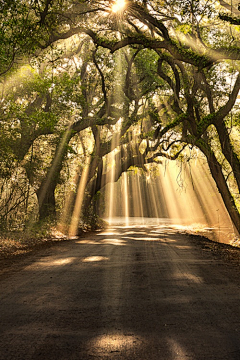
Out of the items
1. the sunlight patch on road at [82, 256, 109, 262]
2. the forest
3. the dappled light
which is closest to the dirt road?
the dappled light

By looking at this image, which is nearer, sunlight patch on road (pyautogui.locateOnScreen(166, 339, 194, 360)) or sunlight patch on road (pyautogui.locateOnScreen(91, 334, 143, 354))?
sunlight patch on road (pyautogui.locateOnScreen(166, 339, 194, 360))

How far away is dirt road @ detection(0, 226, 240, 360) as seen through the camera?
10.6 feet

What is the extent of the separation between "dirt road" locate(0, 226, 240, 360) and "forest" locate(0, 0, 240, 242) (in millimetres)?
5826

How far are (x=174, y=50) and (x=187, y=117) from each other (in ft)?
11.5

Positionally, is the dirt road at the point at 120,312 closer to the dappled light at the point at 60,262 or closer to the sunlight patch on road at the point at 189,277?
the sunlight patch on road at the point at 189,277

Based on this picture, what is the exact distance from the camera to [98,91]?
Result: 23062mm

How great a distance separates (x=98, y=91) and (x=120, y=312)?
20188 mm

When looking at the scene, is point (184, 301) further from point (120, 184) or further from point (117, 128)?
point (120, 184)

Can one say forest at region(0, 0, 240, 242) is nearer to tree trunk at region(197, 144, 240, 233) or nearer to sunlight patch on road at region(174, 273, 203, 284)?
tree trunk at region(197, 144, 240, 233)

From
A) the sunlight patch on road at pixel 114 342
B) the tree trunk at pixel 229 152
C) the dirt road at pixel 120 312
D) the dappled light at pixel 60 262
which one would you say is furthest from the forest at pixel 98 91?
the sunlight patch on road at pixel 114 342

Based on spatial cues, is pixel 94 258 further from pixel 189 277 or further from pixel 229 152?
pixel 229 152

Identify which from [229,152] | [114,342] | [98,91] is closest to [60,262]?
[114,342]

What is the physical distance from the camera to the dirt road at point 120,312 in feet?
10.6

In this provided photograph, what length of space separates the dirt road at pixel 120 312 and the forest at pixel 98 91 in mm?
5826
